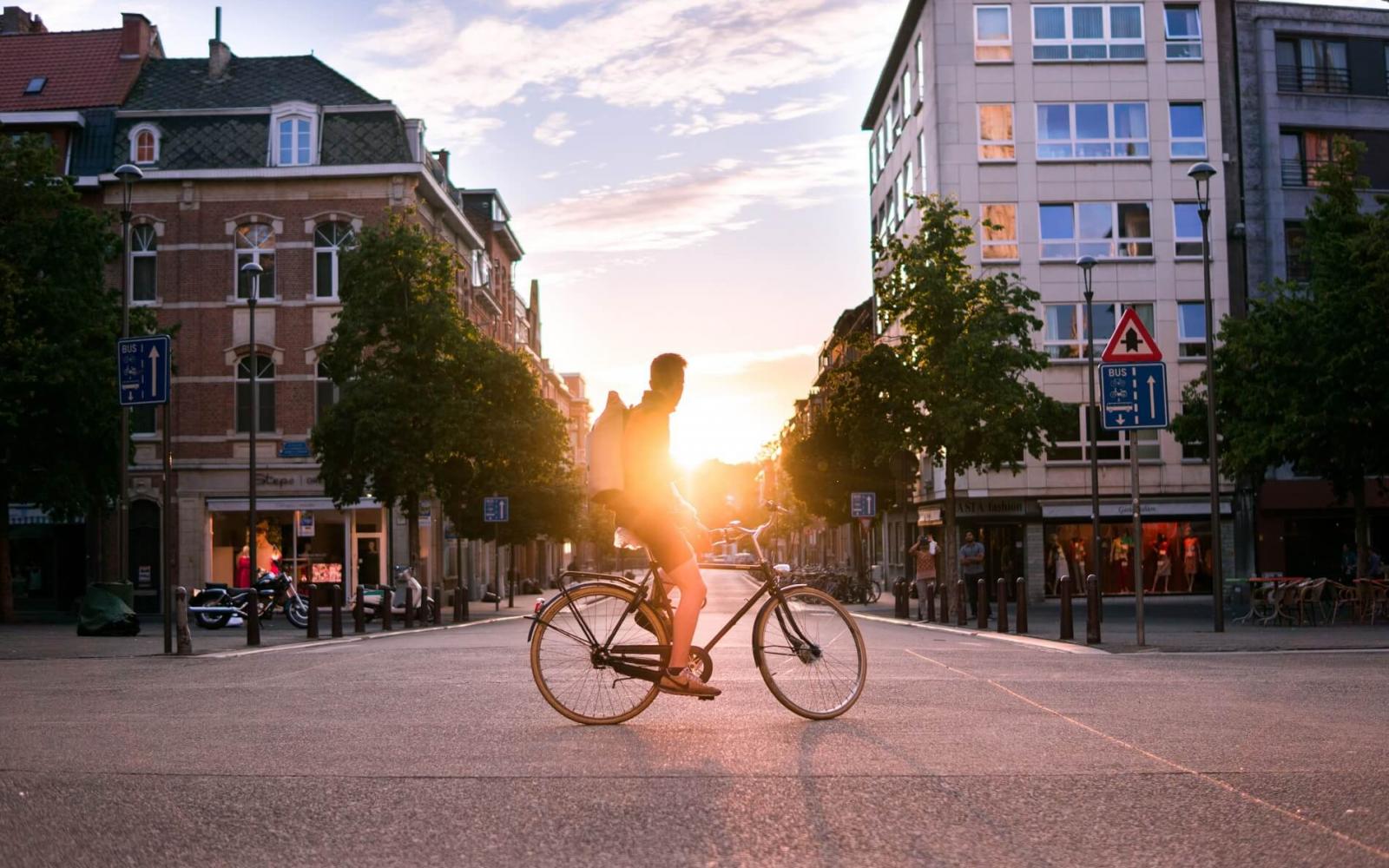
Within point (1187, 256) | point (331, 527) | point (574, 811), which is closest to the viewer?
point (574, 811)

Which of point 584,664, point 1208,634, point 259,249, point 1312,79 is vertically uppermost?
point 1312,79

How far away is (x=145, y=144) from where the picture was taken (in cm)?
4872

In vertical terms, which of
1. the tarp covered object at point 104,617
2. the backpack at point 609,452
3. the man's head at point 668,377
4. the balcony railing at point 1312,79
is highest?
the balcony railing at point 1312,79

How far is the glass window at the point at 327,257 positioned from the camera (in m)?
48.9

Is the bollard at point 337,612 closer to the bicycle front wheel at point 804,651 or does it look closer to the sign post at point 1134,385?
the sign post at point 1134,385

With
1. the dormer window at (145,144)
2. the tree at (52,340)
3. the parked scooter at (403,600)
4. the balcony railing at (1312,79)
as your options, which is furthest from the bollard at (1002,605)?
the dormer window at (145,144)

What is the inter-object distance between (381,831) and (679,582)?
3.11 m

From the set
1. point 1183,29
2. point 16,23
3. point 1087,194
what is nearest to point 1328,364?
point 1087,194

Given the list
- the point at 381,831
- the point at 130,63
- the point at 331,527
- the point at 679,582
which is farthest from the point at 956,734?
the point at 130,63

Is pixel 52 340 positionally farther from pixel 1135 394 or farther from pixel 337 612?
pixel 1135 394

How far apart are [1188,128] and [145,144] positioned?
1316 inches

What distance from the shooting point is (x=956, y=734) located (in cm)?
786

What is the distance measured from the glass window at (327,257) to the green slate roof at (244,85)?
4.12 m

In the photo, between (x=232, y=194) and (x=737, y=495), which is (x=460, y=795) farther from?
(x=232, y=194)
